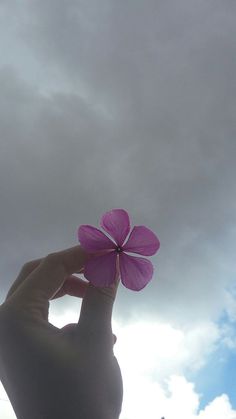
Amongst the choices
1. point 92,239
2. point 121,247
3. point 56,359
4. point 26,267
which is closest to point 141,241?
point 121,247

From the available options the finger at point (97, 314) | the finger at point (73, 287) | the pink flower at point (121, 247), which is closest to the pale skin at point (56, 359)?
the finger at point (97, 314)

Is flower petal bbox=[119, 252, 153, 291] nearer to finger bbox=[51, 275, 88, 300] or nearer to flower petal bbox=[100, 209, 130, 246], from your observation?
flower petal bbox=[100, 209, 130, 246]

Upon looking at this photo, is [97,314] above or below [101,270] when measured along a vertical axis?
below

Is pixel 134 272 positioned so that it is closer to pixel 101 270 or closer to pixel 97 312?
pixel 101 270

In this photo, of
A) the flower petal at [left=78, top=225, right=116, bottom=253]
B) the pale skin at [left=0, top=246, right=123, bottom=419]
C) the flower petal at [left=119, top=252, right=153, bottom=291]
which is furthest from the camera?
the flower petal at [left=119, top=252, right=153, bottom=291]

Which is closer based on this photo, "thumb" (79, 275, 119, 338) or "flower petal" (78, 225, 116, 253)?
"thumb" (79, 275, 119, 338)

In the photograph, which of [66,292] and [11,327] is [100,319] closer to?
[11,327]

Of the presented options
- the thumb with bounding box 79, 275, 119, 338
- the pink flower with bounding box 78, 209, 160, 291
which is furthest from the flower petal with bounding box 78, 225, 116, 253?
the thumb with bounding box 79, 275, 119, 338
